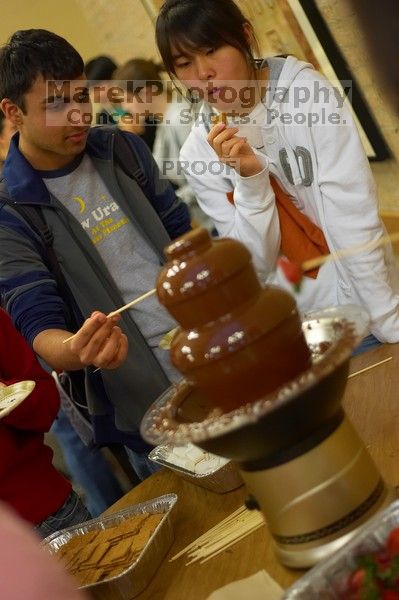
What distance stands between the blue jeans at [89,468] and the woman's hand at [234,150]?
6.68 ft

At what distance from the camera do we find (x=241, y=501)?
176cm

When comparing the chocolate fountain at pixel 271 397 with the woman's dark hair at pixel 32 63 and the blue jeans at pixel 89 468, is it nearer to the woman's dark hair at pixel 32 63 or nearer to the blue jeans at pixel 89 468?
the woman's dark hair at pixel 32 63

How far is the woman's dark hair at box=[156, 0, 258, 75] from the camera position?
2.25 metres

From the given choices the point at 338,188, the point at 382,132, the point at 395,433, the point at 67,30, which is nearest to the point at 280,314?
the point at 395,433

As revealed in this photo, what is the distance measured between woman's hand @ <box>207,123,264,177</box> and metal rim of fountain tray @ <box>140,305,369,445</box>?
2.48 feet

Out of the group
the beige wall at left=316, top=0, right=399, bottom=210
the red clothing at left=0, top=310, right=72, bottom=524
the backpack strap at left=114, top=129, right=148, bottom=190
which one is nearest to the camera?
the red clothing at left=0, top=310, right=72, bottom=524

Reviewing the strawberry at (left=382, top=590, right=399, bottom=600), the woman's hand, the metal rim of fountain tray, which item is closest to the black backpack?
the woman's hand

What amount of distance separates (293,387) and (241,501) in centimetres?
60

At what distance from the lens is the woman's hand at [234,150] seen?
2.19 meters

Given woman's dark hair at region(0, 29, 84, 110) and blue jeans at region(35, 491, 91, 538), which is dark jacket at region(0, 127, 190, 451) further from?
blue jeans at region(35, 491, 91, 538)

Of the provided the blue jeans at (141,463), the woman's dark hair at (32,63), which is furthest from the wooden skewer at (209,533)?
the woman's dark hair at (32,63)

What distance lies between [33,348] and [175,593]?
1.06 metres

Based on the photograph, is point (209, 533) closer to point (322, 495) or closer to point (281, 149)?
point (322, 495)

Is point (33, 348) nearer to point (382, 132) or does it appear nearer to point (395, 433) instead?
point (395, 433)
